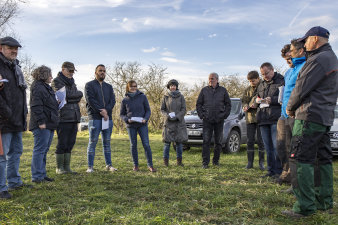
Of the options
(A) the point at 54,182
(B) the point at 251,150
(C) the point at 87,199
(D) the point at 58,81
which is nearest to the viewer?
(C) the point at 87,199

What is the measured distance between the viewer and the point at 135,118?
6336 mm

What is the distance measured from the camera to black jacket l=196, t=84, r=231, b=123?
6.83 metres

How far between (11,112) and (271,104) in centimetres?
468

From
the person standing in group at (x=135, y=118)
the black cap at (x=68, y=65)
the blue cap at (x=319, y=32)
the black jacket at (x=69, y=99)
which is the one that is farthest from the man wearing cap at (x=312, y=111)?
the black cap at (x=68, y=65)

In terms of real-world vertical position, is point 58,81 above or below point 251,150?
above

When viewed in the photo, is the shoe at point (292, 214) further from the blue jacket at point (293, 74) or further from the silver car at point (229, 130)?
the silver car at point (229, 130)

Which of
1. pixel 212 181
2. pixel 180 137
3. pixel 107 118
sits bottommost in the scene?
pixel 212 181

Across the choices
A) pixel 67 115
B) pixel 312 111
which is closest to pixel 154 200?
pixel 312 111

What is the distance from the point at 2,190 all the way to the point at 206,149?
4.29 metres

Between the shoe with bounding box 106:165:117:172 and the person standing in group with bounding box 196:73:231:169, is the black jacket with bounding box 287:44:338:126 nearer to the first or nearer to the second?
the person standing in group with bounding box 196:73:231:169

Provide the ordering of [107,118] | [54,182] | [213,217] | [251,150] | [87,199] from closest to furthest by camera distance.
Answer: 1. [213,217]
2. [87,199]
3. [54,182]
4. [107,118]
5. [251,150]

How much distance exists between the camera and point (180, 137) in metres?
6.98

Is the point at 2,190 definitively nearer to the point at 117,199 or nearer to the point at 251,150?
the point at 117,199

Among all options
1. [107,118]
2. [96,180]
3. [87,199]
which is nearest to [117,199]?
[87,199]
